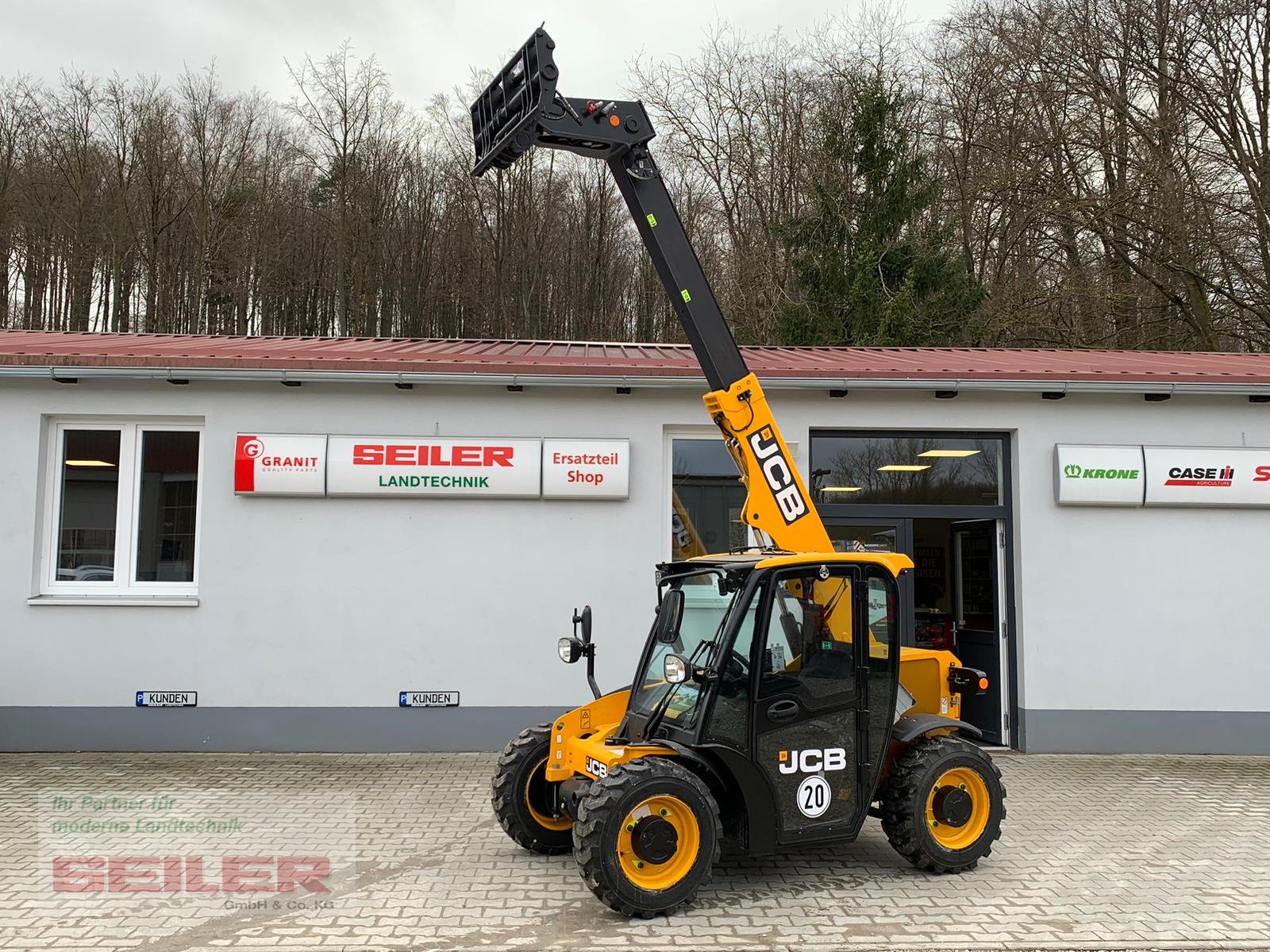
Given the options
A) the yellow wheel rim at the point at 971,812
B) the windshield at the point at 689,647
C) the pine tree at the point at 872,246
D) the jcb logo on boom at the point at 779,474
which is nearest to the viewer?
the windshield at the point at 689,647

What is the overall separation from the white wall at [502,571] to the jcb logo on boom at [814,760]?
374cm

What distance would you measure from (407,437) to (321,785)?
3080mm

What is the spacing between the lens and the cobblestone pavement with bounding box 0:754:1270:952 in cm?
456

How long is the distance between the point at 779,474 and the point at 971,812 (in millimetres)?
2227

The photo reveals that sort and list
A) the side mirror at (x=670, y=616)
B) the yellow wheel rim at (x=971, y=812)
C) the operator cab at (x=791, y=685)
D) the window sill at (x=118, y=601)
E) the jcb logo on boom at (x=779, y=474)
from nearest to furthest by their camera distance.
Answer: the operator cab at (x=791, y=685)
the yellow wheel rim at (x=971, y=812)
the side mirror at (x=670, y=616)
the jcb logo on boom at (x=779, y=474)
the window sill at (x=118, y=601)

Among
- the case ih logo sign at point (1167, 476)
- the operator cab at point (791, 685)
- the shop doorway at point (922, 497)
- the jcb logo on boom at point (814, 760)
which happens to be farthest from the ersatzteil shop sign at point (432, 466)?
the case ih logo sign at point (1167, 476)

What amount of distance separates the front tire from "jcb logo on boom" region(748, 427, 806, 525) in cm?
176

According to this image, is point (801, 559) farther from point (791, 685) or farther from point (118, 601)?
point (118, 601)

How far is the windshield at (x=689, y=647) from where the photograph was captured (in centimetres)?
510

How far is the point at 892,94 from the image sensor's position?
22250mm

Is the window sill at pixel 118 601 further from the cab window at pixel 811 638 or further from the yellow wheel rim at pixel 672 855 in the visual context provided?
the cab window at pixel 811 638

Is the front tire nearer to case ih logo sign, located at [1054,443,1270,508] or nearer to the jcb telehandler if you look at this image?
the jcb telehandler

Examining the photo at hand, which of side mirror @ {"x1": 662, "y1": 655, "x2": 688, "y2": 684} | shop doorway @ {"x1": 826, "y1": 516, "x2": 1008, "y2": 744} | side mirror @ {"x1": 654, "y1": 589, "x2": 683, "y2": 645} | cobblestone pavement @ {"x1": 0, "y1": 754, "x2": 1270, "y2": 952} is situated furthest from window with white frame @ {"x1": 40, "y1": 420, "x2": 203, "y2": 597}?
shop doorway @ {"x1": 826, "y1": 516, "x2": 1008, "y2": 744}

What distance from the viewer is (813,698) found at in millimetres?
5102
